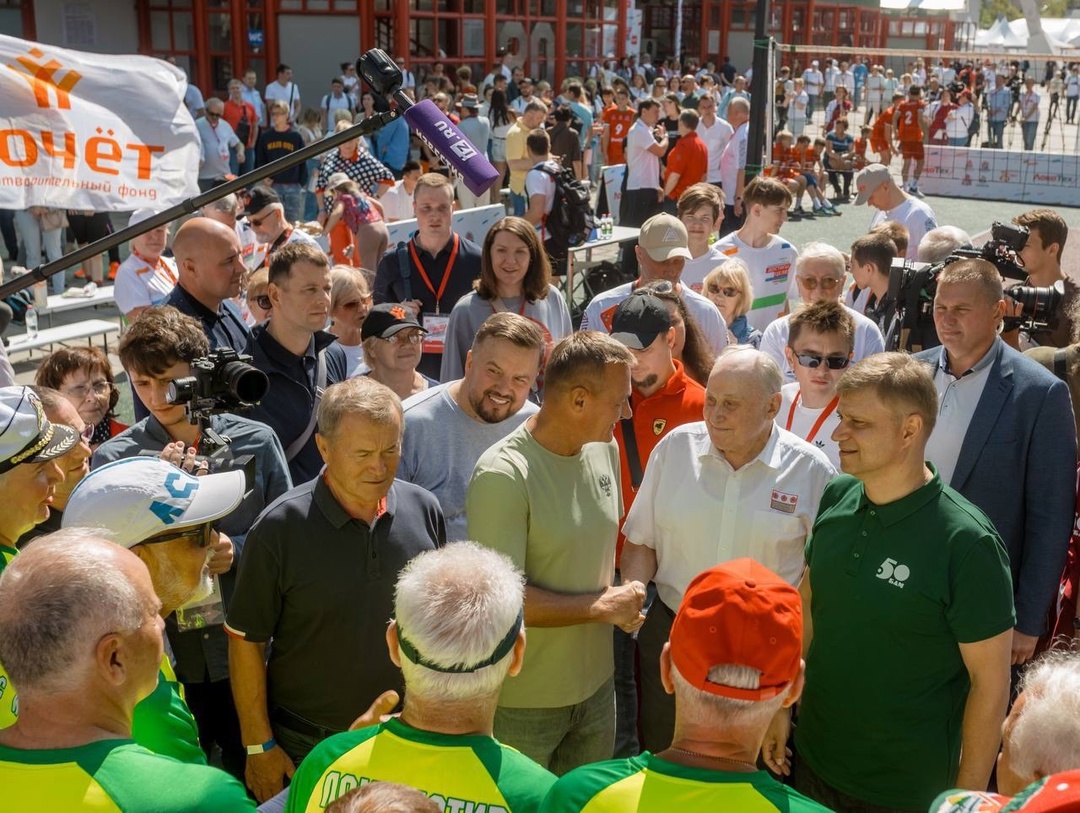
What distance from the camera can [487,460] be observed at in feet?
10.7

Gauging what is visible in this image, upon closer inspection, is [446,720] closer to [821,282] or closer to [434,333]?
[434,333]

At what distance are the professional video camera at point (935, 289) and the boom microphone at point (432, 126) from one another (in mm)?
2057

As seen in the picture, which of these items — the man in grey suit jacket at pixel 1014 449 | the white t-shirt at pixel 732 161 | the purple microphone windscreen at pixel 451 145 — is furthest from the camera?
the white t-shirt at pixel 732 161

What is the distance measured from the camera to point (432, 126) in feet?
11.4

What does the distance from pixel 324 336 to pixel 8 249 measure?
9.64 meters

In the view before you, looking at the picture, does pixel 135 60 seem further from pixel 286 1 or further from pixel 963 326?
pixel 286 1

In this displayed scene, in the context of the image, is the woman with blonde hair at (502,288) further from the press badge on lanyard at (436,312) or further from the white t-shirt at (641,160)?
the white t-shirt at (641,160)

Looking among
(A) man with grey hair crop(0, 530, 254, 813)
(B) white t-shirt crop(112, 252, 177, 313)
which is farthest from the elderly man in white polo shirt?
(B) white t-shirt crop(112, 252, 177, 313)

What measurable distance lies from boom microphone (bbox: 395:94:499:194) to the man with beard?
1166 millimetres

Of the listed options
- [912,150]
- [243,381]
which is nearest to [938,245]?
[243,381]

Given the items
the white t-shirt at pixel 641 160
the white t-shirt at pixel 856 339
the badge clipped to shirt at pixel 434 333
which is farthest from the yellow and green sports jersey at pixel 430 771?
the white t-shirt at pixel 641 160

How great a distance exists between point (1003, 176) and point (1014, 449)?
17796 mm

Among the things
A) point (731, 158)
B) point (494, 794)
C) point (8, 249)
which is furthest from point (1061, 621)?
point (8, 249)

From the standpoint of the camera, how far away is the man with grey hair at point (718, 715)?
6.75 ft
